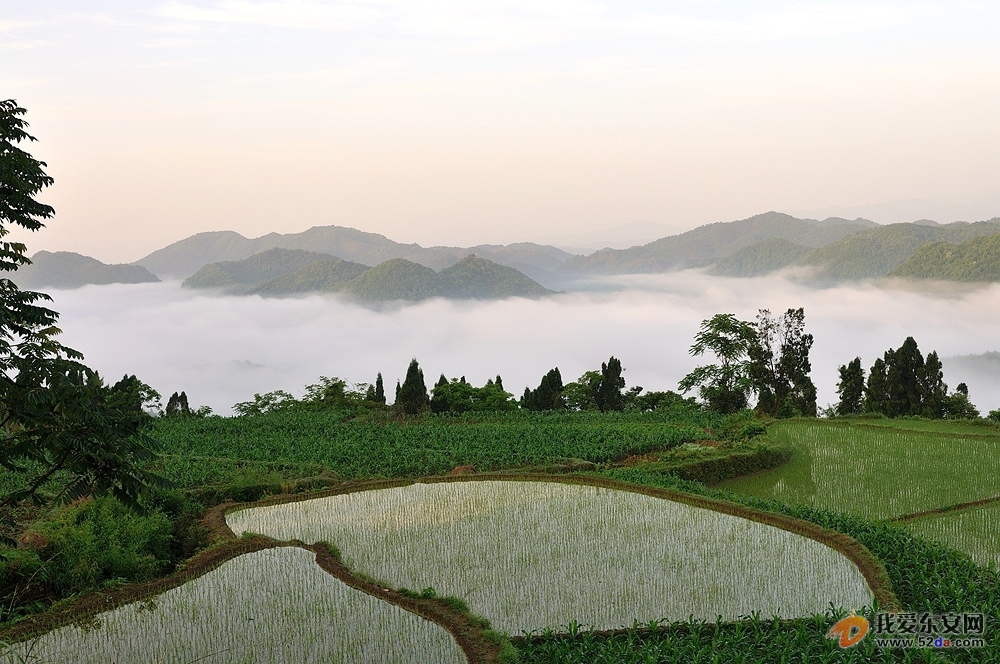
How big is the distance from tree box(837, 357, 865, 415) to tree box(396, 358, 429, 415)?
2278 cm

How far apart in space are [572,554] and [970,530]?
9.39m

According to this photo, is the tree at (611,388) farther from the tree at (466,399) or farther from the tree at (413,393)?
the tree at (413,393)

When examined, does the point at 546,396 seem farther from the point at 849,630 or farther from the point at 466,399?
the point at 849,630

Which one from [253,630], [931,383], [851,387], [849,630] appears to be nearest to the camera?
[849,630]

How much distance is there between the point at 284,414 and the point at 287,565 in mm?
21743

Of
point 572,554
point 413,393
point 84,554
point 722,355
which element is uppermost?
point 722,355

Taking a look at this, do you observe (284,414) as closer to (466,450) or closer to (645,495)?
(466,450)

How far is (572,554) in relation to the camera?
1366cm

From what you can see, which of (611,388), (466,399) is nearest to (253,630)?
(466,399)

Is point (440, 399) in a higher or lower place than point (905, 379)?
lower

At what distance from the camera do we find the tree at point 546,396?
41.8m

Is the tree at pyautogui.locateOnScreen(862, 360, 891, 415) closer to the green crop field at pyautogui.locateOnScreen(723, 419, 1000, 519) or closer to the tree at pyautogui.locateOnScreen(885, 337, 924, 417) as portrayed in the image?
the tree at pyautogui.locateOnScreen(885, 337, 924, 417)

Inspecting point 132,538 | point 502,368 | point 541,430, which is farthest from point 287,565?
point 502,368

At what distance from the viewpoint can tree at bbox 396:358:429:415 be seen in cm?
3984
